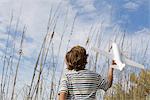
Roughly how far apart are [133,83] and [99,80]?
2270mm

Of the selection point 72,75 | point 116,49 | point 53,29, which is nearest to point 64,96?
point 72,75

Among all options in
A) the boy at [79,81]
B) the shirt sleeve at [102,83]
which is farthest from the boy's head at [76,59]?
the shirt sleeve at [102,83]

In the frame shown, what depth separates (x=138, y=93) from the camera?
4.93 meters

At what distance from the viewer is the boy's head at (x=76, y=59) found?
2805 millimetres

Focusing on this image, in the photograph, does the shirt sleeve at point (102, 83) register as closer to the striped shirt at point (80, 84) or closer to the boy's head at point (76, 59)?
the striped shirt at point (80, 84)

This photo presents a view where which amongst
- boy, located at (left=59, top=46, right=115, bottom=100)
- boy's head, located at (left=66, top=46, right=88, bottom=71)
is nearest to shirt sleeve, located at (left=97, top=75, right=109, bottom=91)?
boy, located at (left=59, top=46, right=115, bottom=100)

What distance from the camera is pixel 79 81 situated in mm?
2775

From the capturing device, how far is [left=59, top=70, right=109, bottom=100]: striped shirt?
276cm

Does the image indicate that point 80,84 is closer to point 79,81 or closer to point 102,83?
point 79,81

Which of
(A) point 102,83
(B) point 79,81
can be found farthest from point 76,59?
(A) point 102,83

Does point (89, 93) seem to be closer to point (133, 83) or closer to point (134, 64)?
point (134, 64)

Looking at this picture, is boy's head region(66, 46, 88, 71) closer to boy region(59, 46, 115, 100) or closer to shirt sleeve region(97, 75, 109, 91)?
boy region(59, 46, 115, 100)

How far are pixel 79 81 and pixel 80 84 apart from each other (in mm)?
22

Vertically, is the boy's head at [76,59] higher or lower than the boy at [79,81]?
higher
